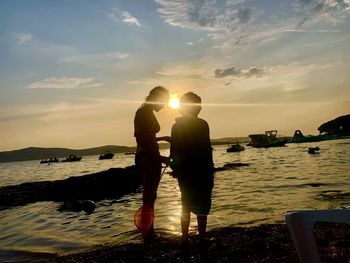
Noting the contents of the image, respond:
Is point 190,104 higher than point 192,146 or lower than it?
higher

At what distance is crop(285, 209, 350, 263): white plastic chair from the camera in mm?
2172

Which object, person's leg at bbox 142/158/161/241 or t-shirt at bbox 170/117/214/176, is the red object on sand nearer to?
person's leg at bbox 142/158/161/241

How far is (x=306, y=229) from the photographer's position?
2.18 m

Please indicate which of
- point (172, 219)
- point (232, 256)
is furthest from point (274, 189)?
point (232, 256)

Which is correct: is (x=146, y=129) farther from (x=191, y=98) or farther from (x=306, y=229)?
(x=306, y=229)

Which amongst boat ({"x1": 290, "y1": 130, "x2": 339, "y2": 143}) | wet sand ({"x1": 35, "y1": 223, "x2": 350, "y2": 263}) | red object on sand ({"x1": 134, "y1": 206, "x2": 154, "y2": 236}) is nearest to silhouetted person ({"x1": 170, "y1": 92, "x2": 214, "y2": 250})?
wet sand ({"x1": 35, "y1": 223, "x2": 350, "y2": 263})

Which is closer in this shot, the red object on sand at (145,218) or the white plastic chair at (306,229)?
the white plastic chair at (306,229)

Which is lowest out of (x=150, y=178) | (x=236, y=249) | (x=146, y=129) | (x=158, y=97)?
(x=236, y=249)

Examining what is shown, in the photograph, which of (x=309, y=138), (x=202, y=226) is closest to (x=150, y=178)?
(x=202, y=226)

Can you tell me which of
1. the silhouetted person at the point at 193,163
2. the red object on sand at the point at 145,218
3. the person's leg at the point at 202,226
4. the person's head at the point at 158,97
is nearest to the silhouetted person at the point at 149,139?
the person's head at the point at 158,97

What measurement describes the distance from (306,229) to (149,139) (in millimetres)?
4865

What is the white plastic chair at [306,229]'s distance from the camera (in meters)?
2.17

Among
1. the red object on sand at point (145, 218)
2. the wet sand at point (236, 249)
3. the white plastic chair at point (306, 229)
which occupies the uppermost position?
the white plastic chair at point (306, 229)

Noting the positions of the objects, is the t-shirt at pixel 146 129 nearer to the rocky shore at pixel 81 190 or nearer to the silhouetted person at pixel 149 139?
the silhouetted person at pixel 149 139
